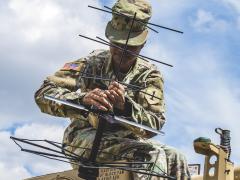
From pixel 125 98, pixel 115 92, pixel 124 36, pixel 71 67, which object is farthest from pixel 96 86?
pixel 115 92

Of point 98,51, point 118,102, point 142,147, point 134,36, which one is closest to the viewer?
point 118,102

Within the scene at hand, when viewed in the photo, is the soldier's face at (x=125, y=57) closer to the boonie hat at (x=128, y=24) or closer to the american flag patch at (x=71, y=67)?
the boonie hat at (x=128, y=24)

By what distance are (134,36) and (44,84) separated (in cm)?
83

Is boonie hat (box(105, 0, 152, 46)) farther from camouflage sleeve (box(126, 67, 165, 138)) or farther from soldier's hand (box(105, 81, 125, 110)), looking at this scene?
soldier's hand (box(105, 81, 125, 110))

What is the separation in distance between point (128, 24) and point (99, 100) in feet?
3.93

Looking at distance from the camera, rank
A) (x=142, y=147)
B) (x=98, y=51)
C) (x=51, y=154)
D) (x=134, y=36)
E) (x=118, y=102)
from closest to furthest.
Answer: (x=51, y=154) < (x=118, y=102) < (x=142, y=147) < (x=134, y=36) < (x=98, y=51)

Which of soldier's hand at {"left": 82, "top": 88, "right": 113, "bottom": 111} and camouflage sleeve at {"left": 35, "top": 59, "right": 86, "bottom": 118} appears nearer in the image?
soldier's hand at {"left": 82, "top": 88, "right": 113, "bottom": 111}

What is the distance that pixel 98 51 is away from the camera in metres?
5.75

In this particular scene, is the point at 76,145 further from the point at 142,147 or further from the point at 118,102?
the point at 118,102

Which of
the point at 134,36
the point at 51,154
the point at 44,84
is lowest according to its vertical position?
the point at 51,154

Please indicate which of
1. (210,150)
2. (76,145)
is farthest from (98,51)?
(210,150)

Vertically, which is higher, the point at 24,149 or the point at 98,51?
the point at 98,51

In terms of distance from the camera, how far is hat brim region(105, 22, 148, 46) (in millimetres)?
5078

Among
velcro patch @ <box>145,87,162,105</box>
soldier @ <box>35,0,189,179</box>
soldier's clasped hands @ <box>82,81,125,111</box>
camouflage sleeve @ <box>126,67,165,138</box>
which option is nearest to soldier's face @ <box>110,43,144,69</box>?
soldier @ <box>35,0,189,179</box>
